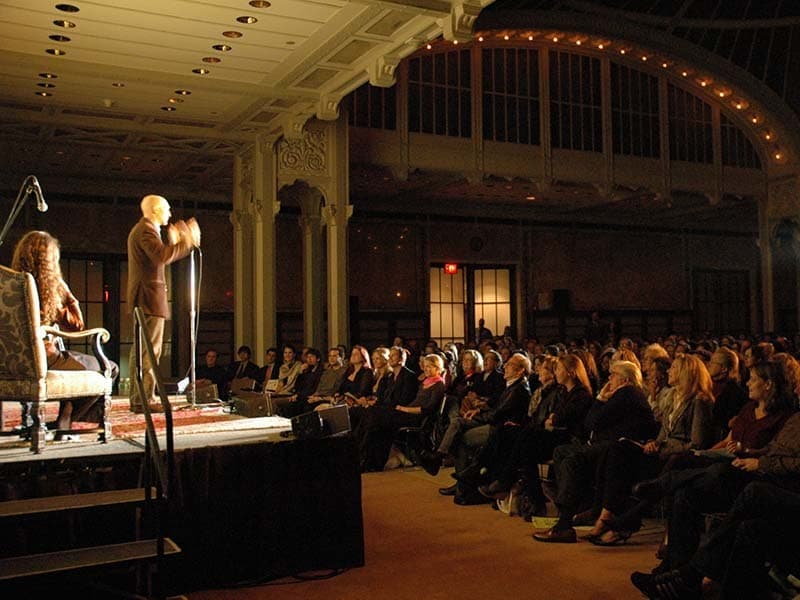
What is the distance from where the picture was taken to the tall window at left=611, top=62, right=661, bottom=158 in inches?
589

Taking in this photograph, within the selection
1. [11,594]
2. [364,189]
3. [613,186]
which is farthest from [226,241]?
[11,594]

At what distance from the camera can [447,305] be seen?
17.8 meters

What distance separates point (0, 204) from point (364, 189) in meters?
6.12

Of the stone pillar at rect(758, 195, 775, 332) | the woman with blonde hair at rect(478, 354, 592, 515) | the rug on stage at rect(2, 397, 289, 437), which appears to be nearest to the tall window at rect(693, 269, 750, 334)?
the stone pillar at rect(758, 195, 775, 332)

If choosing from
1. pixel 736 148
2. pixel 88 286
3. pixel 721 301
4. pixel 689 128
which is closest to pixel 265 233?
pixel 88 286

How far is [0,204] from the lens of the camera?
1315cm

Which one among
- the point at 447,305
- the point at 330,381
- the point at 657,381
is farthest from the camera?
the point at 447,305

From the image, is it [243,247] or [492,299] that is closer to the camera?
[243,247]

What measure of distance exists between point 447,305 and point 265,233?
739cm

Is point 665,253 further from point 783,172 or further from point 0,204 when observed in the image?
point 0,204

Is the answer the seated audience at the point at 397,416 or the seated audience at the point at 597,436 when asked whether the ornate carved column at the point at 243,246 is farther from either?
the seated audience at the point at 597,436

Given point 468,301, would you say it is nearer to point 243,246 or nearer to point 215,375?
point 215,375

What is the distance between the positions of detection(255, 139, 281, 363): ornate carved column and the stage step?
24.2 feet

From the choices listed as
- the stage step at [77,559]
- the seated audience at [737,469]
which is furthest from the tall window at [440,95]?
the stage step at [77,559]
